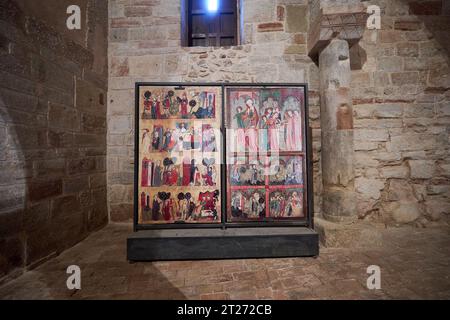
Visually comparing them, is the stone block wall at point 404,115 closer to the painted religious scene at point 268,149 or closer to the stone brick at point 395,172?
the stone brick at point 395,172

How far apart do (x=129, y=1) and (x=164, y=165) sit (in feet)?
10.3

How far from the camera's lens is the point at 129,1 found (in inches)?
155

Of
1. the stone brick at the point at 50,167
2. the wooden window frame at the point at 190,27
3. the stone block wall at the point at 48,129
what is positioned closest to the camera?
the stone block wall at the point at 48,129

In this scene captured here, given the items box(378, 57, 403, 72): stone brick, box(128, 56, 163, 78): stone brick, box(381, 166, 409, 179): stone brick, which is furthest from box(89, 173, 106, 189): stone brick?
box(378, 57, 403, 72): stone brick

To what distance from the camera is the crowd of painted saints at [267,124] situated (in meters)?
2.94

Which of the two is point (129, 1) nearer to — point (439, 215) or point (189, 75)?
point (189, 75)

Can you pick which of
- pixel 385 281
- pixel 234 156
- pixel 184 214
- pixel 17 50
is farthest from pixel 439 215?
pixel 17 50

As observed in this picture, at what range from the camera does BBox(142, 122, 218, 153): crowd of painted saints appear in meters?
2.84

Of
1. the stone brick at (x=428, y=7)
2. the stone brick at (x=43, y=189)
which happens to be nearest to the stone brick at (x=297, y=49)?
the stone brick at (x=428, y=7)

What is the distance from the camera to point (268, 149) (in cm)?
294

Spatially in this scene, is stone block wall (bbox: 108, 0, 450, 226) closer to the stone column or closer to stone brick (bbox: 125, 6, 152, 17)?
stone brick (bbox: 125, 6, 152, 17)

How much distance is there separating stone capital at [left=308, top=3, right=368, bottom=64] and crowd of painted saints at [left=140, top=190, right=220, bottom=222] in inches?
103

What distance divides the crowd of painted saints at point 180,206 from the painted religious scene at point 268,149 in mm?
375
